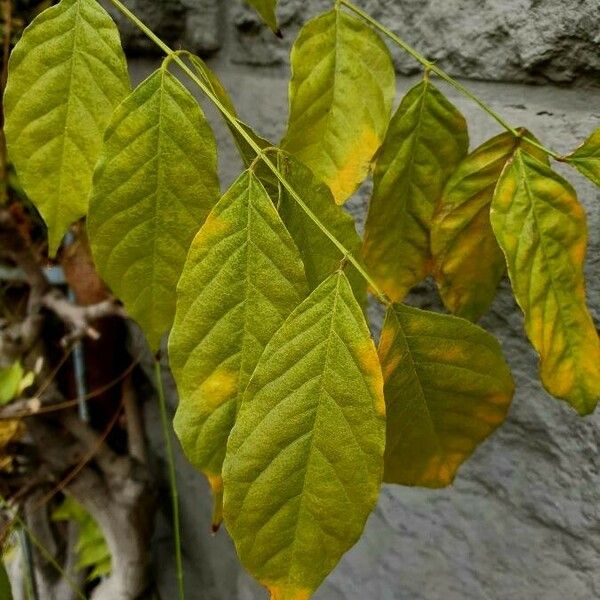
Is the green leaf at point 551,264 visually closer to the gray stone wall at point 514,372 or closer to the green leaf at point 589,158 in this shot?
the green leaf at point 589,158

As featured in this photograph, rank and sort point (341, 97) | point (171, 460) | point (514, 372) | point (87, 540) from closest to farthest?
1. point (341, 97)
2. point (514, 372)
3. point (171, 460)
4. point (87, 540)

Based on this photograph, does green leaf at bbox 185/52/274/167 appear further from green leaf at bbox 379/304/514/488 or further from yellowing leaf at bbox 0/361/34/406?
yellowing leaf at bbox 0/361/34/406

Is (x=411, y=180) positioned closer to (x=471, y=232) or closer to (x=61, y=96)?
(x=471, y=232)

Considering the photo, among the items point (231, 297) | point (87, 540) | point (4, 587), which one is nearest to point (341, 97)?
point (231, 297)

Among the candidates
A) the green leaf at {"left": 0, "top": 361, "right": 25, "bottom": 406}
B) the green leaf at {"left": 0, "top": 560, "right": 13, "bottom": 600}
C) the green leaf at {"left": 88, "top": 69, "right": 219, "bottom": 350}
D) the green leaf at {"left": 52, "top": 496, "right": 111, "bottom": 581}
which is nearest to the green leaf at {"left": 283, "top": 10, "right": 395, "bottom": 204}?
the green leaf at {"left": 88, "top": 69, "right": 219, "bottom": 350}

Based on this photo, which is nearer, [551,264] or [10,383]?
[551,264]

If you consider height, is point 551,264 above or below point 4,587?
above

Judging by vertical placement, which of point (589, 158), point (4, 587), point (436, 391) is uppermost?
point (589, 158)
